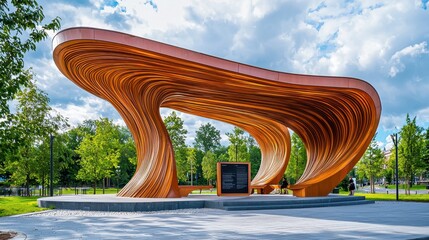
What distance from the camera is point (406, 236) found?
30.9 feet

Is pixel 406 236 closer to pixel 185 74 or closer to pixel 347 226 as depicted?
pixel 347 226

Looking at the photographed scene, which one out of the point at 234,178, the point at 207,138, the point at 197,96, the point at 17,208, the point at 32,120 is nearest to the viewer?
the point at 17,208

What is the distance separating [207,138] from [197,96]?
2540 inches

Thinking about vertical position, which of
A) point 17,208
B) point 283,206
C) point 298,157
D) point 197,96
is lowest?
point 17,208

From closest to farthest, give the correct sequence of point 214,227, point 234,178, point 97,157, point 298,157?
1. point 214,227
2. point 234,178
3. point 97,157
4. point 298,157

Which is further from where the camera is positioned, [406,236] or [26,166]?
[26,166]

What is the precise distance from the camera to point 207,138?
8669 centimetres

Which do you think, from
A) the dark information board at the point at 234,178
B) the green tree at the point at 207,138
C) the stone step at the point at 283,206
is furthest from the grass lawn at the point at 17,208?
the green tree at the point at 207,138

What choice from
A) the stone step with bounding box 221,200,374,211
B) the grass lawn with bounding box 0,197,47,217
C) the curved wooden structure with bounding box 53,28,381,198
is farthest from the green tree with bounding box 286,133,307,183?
the grass lawn with bounding box 0,197,47,217

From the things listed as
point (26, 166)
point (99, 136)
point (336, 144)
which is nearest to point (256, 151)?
point (99, 136)

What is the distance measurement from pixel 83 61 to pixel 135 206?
6.44m

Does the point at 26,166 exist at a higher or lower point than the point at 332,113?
lower

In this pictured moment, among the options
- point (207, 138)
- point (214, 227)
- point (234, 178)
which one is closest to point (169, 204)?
point (214, 227)

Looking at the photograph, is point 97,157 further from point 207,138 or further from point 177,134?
point 207,138
